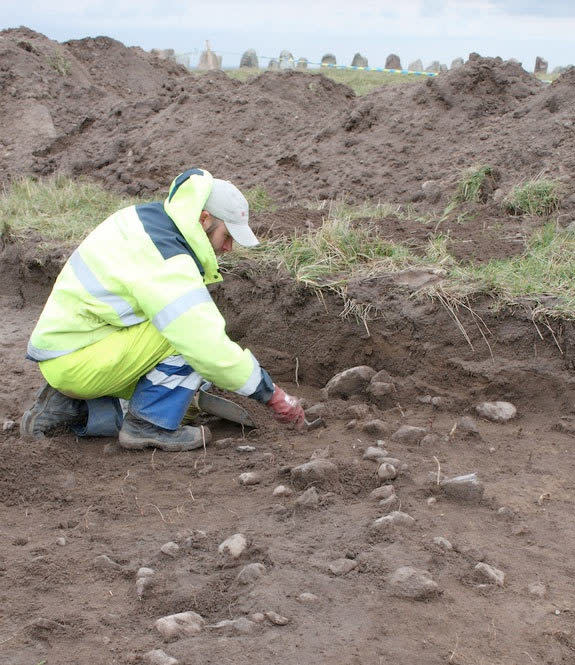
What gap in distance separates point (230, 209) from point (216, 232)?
0.14m

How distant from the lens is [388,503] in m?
3.14

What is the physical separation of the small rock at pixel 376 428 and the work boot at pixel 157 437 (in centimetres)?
74

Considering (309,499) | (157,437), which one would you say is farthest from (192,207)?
(309,499)

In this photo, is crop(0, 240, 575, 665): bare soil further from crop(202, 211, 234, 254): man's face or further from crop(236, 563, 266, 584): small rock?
crop(202, 211, 234, 254): man's face

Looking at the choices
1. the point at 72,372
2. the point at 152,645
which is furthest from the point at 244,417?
the point at 152,645

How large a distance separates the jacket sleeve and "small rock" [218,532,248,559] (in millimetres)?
828

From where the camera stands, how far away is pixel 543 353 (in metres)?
4.25

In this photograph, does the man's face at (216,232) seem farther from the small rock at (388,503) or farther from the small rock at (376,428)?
the small rock at (388,503)

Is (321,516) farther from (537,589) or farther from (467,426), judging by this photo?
(467,426)

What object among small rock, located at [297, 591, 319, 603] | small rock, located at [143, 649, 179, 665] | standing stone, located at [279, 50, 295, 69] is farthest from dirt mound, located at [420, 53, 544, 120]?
standing stone, located at [279, 50, 295, 69]

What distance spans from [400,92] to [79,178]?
301 centimetres

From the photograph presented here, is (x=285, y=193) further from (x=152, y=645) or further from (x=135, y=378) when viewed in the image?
(x=152, y=645)

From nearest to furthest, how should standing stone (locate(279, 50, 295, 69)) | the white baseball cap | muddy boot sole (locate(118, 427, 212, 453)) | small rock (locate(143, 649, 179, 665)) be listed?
1. small rock (locate(143, 649, 179, 665))
2. the white baseball cap
3. muddy boot sole (locate(118, 427, 212, 453))
4. standing stone (locate(279, 50, 295, 69))

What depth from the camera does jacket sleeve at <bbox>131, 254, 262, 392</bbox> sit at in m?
3.51
